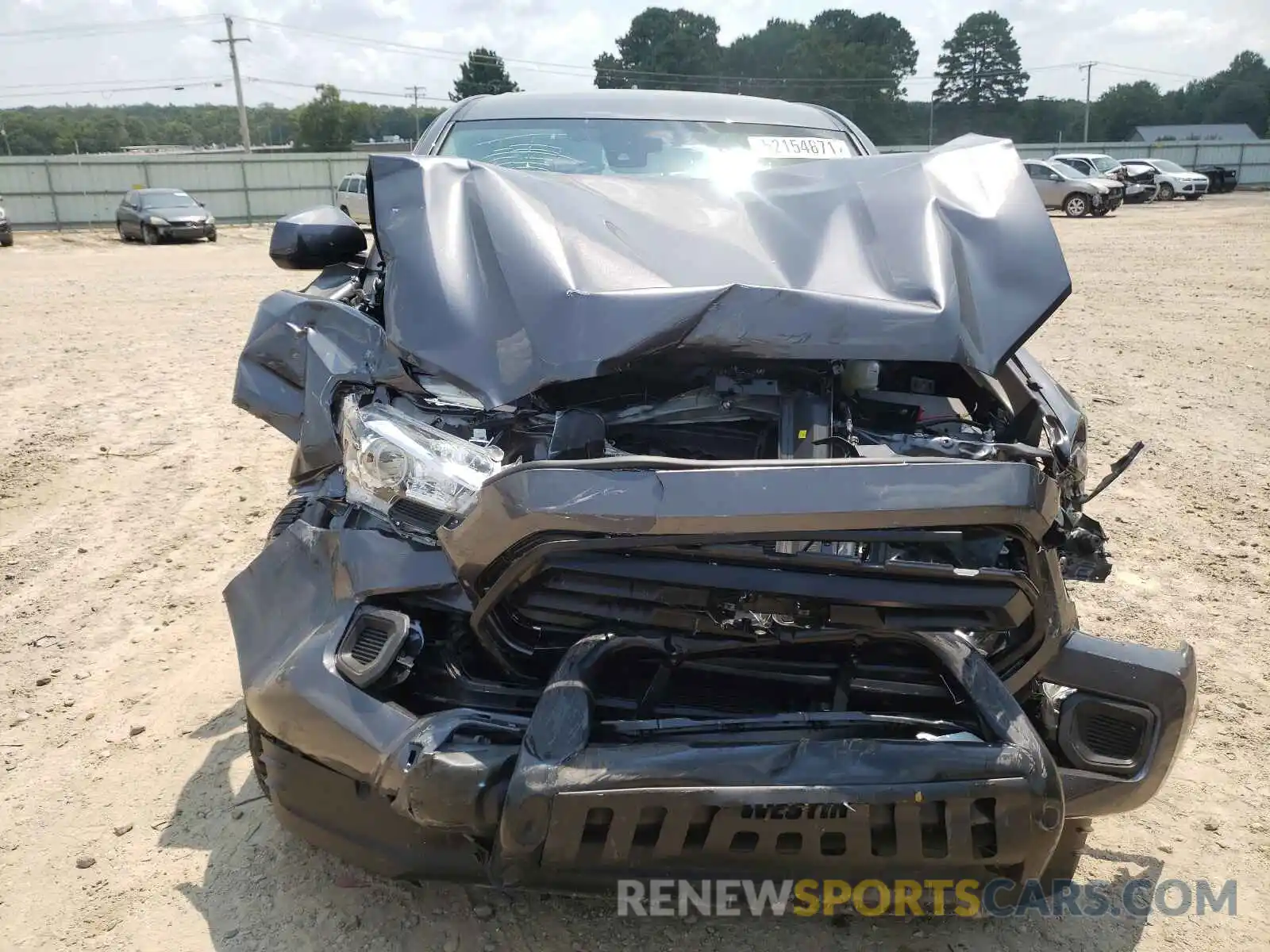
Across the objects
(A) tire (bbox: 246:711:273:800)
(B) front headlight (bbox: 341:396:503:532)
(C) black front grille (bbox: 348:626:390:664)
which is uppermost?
(B) front headlight (bbox: 341:396:503:532)

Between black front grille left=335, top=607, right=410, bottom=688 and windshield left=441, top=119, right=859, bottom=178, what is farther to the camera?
windshield left=441, top=119, right=859, bottom=178

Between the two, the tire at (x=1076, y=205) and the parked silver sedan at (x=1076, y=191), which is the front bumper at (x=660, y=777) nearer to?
the parked silver sedan at (x=1076, y=191)

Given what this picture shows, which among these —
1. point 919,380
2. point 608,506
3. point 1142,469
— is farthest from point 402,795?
point 1142,469

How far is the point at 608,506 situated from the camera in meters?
1.67

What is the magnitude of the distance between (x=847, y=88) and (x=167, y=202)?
56.1 meters

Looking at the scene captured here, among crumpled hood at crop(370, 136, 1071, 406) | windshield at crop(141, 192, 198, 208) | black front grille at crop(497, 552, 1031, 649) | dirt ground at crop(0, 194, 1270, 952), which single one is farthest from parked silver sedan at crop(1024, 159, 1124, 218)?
black front grille at crop(497, 552, 1031, 649)

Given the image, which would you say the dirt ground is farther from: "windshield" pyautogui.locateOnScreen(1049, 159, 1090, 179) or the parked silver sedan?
"windshield" pyautogui.locateOnScreen(1049, 159, 1090, 179)

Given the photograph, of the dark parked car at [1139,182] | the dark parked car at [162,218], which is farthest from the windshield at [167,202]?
the dark parked car at [1139,182]

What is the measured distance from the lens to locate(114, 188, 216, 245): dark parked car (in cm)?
2206

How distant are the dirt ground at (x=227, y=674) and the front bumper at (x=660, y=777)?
0.52 m

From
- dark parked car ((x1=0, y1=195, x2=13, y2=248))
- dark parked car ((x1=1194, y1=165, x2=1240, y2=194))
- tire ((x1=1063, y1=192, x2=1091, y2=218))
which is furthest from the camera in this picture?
dark parked car ((x1=1194, y1=165, x2=1240, y2=194))

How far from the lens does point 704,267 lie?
7.45ft

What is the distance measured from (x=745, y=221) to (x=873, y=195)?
38 cm

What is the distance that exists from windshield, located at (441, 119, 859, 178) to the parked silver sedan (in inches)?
915
